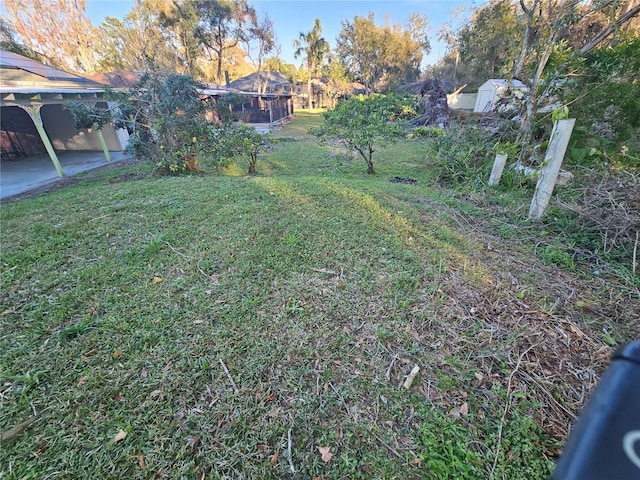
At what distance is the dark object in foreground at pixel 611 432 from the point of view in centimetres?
37

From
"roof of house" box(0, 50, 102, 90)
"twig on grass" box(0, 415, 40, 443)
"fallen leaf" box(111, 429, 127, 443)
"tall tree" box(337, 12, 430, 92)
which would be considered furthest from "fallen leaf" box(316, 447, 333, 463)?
"tall tree" box(337, 12, 430, 92)

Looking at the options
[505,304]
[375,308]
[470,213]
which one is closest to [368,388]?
[375,308]

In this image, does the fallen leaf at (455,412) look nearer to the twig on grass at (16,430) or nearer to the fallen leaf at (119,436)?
the fallen leaf at (119,436)

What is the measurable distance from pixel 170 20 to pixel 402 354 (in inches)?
1101

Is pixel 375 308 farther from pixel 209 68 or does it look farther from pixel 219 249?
pixel 209 68

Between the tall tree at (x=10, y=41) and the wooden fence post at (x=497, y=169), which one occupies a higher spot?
the tall tree at (x=10, y=41)

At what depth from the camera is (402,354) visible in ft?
5.80

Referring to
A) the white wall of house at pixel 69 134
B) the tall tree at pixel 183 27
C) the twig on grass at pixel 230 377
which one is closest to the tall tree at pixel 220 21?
the tall tree at pixel 183 27

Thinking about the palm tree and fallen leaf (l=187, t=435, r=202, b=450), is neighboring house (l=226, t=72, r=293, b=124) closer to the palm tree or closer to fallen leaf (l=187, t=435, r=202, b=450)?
the palm tree

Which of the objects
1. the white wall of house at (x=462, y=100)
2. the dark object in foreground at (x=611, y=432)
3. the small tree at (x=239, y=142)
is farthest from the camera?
the white wall of house at (x=462, y=100)

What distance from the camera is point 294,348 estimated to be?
6.02 ft

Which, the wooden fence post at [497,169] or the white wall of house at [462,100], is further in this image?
the white wall of house at [462,100]

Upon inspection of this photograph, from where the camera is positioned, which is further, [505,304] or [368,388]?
[505,304]

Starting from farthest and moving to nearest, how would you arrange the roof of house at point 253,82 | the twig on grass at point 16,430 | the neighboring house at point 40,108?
the roof of house at point 253,82, the neighboring house at point 40,108, the twig on grass at point 16,430
